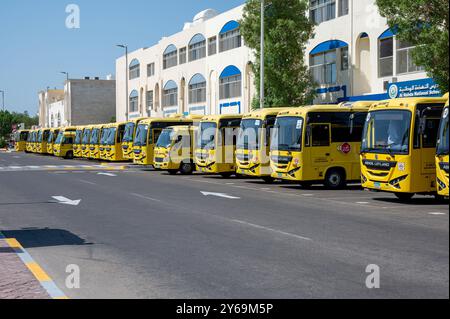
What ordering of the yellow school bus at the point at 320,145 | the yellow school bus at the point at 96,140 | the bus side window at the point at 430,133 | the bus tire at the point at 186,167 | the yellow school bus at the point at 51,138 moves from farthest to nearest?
the yellow school bus at the point at 51,138
the yellow school bus at the point at 96,140
the bus tire at the point at 186,167
the yellow school bus at the point at 320,145
the bus side window at the point at 430,133

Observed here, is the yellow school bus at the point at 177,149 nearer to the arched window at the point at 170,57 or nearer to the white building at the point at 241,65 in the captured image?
the white building at the point at 241,65

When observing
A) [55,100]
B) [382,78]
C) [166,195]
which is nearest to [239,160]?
[166,195]

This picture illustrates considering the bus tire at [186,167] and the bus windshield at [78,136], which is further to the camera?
the bus windshield at [78,136]

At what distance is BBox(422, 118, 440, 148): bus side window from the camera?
17562 mm

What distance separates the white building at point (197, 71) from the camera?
5712 centimetres

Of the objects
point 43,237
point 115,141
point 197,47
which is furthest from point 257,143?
point 197,47

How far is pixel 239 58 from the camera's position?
186 feet

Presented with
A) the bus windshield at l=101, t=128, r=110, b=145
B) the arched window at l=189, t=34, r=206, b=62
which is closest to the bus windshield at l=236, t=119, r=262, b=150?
the bus windshield at l=101, t=128, r=110, b=145

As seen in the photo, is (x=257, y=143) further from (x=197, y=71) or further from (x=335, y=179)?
(x=197, y=71)

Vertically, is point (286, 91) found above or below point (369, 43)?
below

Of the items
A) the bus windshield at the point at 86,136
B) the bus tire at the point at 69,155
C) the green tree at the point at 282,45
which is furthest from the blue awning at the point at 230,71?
the bus tire at the point at 69,155

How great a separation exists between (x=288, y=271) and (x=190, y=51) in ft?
→ 205

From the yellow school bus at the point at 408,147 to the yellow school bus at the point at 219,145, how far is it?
41.0 ft

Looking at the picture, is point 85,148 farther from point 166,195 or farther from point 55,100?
point 55,100
